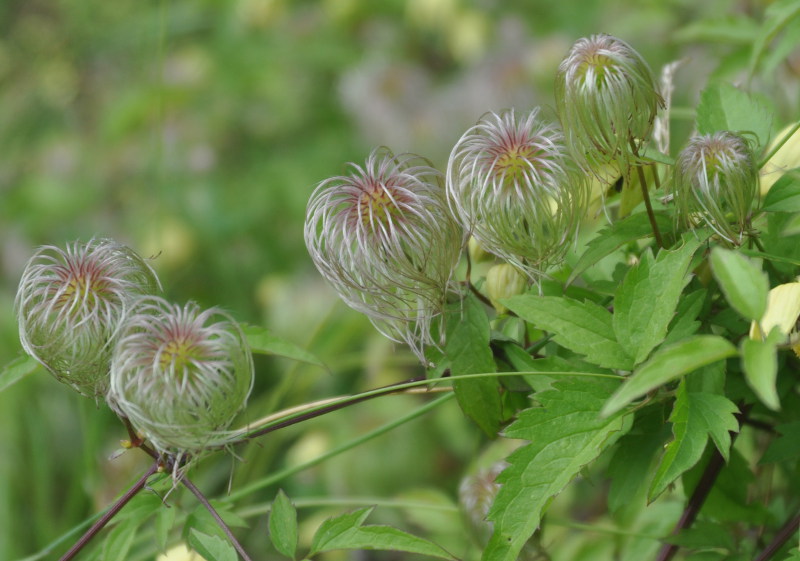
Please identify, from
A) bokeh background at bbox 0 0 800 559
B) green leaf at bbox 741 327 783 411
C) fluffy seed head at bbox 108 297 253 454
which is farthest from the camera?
bokeh background at bbox 0 0 800 559

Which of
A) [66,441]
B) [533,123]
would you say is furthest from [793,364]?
[66,441]

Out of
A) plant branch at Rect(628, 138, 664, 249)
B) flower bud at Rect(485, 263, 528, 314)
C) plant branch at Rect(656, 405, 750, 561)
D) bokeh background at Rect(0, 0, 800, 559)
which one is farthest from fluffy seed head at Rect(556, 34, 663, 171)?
bokeh background at Rect(0, 0, 800, 559)

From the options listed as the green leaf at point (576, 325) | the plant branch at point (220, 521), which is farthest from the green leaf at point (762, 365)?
Result: the plant branch at point (220, 521)

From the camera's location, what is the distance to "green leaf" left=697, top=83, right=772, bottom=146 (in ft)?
2.00

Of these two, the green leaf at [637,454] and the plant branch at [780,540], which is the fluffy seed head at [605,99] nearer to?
the green leaf at [637,454]

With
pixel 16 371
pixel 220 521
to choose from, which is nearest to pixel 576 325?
pixel 220 521

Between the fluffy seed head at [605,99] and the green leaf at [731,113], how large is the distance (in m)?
0.11

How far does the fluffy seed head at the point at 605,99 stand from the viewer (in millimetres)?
500

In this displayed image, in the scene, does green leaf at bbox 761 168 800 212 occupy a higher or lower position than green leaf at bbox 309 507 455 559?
higher

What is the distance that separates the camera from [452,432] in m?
1.60

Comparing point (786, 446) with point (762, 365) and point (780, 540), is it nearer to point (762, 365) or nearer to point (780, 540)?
point (780, 540)

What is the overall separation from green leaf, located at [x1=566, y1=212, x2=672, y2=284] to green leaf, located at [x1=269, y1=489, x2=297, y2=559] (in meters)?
0.23

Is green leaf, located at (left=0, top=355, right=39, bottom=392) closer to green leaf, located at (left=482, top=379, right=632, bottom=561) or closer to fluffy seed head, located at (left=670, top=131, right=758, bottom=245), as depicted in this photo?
green leaf, located at (left=482, top=379, right=632, bottom=561)

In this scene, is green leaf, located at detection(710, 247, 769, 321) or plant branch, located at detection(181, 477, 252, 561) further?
plant branch, located at detection(181, 477, 252, 561)
